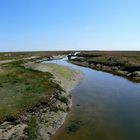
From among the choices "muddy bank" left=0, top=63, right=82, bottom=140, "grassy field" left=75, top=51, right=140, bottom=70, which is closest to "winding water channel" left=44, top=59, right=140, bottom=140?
"muddy bank" left=0, top=63, right=82, bottom=140

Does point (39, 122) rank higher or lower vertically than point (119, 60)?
lower

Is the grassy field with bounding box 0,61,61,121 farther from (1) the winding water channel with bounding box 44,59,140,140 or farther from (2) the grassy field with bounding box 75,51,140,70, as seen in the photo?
(2) the grassy field with bounding box 75,51,140,70

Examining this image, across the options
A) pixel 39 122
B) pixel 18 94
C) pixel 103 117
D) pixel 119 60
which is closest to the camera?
pixel 39 122

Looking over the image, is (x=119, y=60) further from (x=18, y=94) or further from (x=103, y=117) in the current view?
(x=103, y=117)

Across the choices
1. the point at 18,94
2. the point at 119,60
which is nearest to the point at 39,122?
the point at 18,94

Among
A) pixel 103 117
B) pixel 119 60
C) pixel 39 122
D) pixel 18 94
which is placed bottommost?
pixel 103 117

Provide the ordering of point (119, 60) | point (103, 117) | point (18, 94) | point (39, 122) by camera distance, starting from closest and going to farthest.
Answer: point (39, 122)
point (103, 117)
point (18, 94)
point (119, 60)

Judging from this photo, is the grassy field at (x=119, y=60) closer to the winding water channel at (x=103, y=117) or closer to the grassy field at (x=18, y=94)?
the winding water channel at (x=103, y=117)

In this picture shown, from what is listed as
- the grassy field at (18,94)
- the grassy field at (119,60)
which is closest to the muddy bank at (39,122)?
the grassy field at (18,94)

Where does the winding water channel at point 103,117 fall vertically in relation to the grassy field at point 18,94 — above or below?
below
